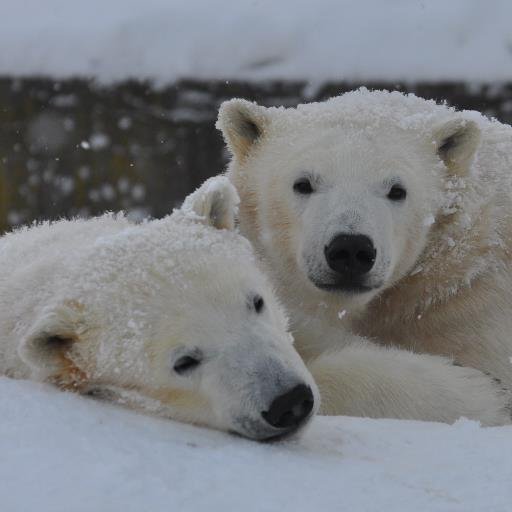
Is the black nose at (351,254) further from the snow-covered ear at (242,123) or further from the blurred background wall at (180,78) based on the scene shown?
the blurred background wall at (180,78)

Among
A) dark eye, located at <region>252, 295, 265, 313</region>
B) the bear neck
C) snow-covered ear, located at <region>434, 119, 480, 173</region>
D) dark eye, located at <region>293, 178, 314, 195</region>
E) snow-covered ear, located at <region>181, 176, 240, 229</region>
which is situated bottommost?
the bear neck

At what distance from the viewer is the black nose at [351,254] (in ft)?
12.7

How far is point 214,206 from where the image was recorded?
3623 millimetres

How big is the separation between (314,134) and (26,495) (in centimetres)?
269

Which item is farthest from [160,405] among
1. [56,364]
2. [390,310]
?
[390,310]

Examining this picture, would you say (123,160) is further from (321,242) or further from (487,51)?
(321,242)

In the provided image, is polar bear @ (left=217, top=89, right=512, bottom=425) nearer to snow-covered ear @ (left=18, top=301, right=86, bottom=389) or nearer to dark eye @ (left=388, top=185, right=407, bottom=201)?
dark eye @ (left=388, top=185, right=407, bottom=201)

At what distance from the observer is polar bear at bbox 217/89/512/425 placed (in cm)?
408

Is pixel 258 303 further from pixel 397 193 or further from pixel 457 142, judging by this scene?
pixel 457 142

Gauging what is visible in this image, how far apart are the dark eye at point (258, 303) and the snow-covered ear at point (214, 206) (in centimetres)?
47

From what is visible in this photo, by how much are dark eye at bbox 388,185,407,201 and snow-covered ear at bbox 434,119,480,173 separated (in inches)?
13.3

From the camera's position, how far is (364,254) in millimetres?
3900

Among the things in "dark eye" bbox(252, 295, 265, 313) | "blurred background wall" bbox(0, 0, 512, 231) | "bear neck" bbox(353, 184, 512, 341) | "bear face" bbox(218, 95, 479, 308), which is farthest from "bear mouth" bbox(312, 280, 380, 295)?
"blurred background wall" bbox(0, 0, 512, 231)

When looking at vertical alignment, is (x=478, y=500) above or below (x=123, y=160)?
above
